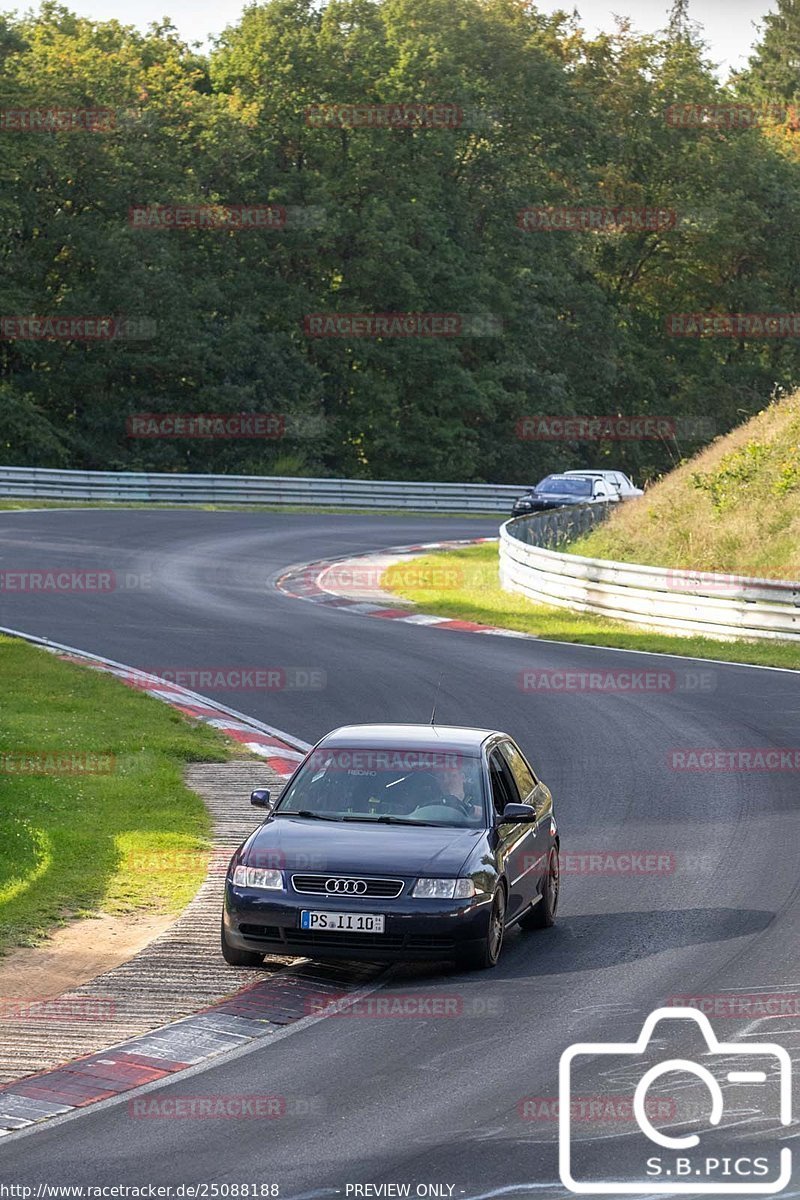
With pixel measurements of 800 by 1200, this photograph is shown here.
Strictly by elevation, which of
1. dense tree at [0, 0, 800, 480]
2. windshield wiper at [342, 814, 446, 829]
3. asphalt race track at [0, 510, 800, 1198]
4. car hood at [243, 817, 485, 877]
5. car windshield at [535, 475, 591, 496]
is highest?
dense tree at [0, 0, 800, 480]

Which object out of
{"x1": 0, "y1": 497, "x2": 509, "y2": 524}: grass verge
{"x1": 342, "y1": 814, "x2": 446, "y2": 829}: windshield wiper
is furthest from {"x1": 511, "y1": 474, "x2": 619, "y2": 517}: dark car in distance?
{"x1": 342, "y1": 814, "x2": 446, "y2": 829}: windshield wiper

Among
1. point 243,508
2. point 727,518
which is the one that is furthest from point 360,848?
point 243,508

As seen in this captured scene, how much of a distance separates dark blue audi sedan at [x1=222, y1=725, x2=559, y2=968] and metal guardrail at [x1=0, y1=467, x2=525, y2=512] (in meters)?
38.7

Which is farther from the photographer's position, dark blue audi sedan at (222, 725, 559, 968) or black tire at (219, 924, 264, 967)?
black tire at (219, 924, 264, 967)

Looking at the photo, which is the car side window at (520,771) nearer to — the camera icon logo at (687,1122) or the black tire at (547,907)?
the black tire at (547,907)

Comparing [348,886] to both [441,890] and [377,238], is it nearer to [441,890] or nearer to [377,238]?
[441,890]

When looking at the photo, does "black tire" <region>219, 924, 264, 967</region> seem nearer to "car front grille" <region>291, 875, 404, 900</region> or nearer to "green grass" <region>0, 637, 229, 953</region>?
"car front grille" <region>291, 875, 404, 900</region>

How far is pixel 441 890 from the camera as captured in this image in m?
10.3

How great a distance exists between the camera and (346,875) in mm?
10320

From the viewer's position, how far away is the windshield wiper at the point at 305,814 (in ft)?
36.7

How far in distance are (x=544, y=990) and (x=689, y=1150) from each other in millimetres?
2956

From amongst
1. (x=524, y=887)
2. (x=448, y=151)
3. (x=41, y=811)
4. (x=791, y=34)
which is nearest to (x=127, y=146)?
(x=448, y=151)

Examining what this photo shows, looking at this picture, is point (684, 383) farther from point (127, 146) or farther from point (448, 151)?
point (127, 146)

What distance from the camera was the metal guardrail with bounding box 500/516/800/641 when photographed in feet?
88.0
